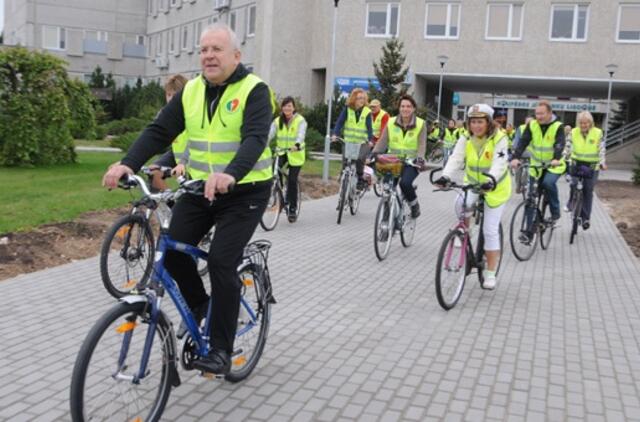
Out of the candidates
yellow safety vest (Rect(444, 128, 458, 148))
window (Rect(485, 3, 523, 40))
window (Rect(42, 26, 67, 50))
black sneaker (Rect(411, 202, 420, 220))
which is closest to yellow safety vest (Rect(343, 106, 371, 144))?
black sneaker (Rect(411, 202, 420, 220))

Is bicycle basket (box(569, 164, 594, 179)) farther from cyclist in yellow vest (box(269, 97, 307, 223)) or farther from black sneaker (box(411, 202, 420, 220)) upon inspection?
cyclist in yellow vest (box(269, 97, 307, 223))

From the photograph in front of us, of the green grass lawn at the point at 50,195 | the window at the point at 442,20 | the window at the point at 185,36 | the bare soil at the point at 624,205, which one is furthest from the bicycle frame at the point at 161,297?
the window at the point at 185,36

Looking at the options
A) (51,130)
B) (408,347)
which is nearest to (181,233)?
(408,347)

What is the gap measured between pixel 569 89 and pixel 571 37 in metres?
6.56

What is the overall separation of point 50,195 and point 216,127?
29.0ft

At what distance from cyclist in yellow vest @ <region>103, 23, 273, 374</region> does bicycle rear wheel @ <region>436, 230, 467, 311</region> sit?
2.78m

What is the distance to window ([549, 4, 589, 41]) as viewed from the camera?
115ft

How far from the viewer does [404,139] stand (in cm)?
979

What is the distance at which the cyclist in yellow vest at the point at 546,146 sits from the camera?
31.3 ft

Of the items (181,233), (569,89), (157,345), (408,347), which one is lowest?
(408,347)

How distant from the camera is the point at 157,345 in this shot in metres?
3.63

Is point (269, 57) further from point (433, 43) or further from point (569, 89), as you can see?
point (569, 89)

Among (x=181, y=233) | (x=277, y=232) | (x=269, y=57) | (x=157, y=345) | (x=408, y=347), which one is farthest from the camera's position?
(x=269, y=57)

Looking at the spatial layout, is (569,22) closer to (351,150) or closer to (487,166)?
(351,150)
